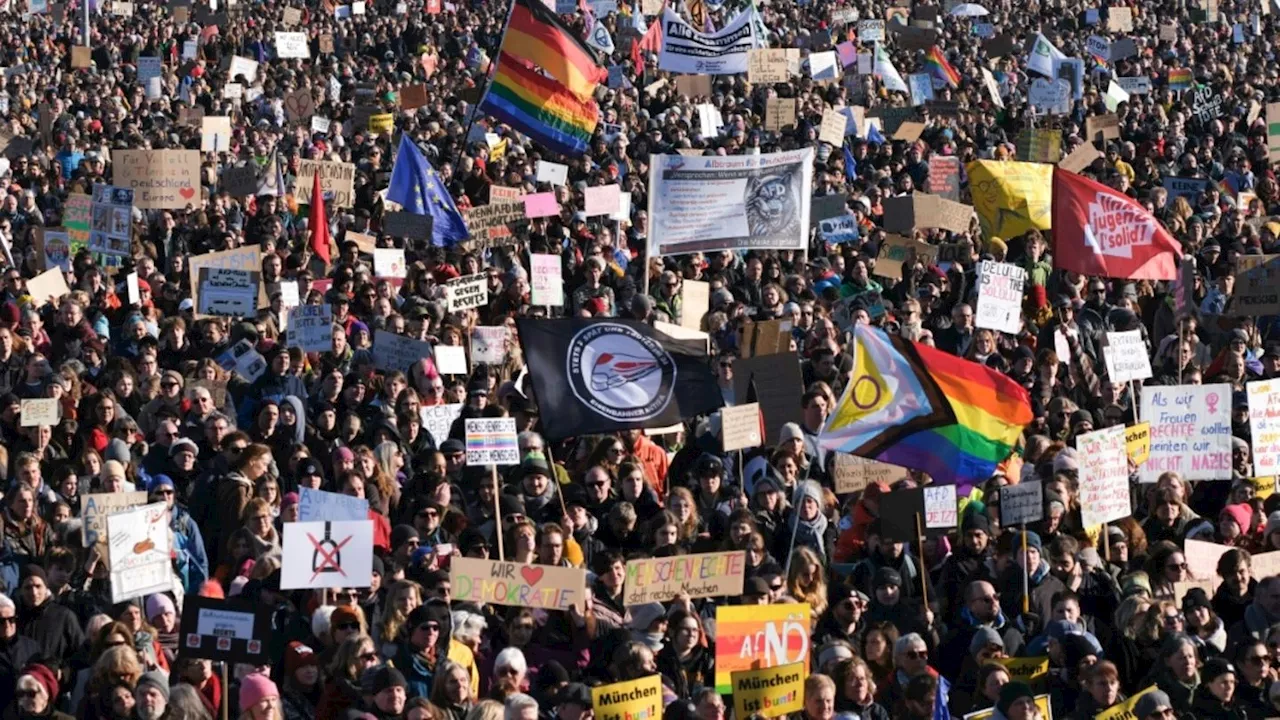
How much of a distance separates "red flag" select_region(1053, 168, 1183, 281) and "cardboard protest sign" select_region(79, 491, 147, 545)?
285 inches

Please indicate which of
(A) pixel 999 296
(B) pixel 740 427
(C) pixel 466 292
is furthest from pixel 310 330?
(A) pixel 999 296

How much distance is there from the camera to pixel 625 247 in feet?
65.9

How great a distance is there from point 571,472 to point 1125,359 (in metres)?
3.53

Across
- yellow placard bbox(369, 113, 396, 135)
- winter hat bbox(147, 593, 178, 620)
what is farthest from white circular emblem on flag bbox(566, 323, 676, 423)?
yellow placard bbox(369, 113, 396, 135)

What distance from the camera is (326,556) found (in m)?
10.2

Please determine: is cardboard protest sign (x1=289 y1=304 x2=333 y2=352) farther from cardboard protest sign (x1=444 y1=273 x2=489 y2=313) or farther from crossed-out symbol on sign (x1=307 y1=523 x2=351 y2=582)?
crossed-out symbol on sign (x1=307 y1=523 x2=351 y2=582)

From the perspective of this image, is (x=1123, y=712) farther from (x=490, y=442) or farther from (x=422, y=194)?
Result: (x=422, y=194)

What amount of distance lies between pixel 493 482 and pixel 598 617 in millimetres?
1567

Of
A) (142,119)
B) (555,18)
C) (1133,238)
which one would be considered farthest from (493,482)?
(142,119)

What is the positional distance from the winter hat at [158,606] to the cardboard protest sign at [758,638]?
1.19 meters

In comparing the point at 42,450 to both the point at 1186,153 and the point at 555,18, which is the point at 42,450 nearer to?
the point at 555,18

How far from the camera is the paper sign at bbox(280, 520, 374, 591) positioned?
1014 centimetres

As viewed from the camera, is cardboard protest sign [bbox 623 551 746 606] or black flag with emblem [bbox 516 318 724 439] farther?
black flag with emblem [bbox 516 318 724 439]

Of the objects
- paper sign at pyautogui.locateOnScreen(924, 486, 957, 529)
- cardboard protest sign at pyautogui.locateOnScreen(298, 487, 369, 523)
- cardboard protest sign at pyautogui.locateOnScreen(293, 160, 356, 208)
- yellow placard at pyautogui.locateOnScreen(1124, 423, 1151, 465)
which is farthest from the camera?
cardboard protest sign at pyautogui.locateOnScreen(293, 160, 356, 208)
